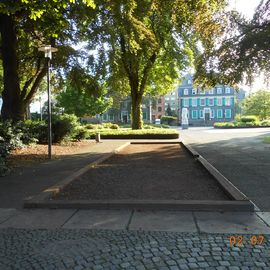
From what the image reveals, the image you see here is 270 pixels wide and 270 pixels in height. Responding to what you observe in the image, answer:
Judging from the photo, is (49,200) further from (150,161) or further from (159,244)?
(150,161)

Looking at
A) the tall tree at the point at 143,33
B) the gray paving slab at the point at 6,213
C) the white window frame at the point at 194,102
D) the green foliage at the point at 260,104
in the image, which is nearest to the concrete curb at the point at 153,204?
the gray paving slab at the point at 6,213

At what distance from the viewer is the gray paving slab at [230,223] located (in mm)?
5043

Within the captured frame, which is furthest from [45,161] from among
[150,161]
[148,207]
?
[148,207]

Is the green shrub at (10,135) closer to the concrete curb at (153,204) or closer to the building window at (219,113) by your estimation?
the concrete curb at (153,204)

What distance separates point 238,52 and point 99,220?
1519cm

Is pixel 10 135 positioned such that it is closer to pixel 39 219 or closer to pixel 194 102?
pixel 39 219

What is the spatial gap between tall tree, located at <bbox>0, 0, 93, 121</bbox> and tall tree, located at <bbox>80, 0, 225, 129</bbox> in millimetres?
1926

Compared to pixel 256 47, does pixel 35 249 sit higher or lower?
lower

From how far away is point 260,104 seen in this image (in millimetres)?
67562

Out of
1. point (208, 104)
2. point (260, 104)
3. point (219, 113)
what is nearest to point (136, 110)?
point (260, 104)

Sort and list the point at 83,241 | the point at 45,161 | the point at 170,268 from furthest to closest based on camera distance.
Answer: the point at 45,161
the point at 83,241
the point at 170,268

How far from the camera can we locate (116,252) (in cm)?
429

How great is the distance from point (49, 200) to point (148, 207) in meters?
1.81

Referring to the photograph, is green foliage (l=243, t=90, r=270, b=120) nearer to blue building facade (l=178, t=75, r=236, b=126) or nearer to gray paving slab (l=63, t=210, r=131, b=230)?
blue building facade (l=178, t=75, r=236, b=126)
